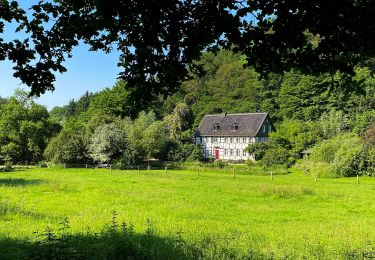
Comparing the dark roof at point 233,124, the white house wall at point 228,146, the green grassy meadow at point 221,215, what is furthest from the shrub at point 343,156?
the dark roof at point 233,124

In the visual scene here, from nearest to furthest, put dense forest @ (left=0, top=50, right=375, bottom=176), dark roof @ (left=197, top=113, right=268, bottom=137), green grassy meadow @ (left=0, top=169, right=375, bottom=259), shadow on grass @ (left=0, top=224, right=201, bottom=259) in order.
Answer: shadow on grass @ (left=0, top=224, right=201, bottom=259), green grassy meadow @ (left=0, top=169, right=375, bottom=259), dense forest @ (left=0, top=50, right=375, bottom=176), dark roof @ (left=197, top=113, right=268, bottom=137)

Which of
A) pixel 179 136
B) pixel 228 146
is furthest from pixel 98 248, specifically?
pixel 179 136

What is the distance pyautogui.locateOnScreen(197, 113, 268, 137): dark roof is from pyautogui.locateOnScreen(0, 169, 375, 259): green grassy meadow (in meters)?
42.1

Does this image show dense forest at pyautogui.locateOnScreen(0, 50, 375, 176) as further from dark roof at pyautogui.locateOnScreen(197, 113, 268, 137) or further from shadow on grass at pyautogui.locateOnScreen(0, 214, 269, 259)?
shadow on grass at pyautogui.locateOnScreen(0, 214, 269, 259)

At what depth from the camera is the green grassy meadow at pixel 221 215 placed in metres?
11.2

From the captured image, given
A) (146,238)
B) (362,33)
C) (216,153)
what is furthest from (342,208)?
(216,153)

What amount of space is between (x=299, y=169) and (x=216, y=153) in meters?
26.3

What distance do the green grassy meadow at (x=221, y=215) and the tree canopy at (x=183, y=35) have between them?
527cm

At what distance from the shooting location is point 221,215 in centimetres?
1778

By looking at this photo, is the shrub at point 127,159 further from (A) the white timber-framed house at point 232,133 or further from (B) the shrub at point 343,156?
(B) the shrub at point 343,156

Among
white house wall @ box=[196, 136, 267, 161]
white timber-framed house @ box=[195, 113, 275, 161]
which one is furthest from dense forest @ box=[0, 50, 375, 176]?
white timber-framed house @ box=[195, 113, 275, 161]

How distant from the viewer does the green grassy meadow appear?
11.2m

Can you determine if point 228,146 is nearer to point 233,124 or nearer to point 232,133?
point 232,133

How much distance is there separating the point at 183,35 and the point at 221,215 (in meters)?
13.0
